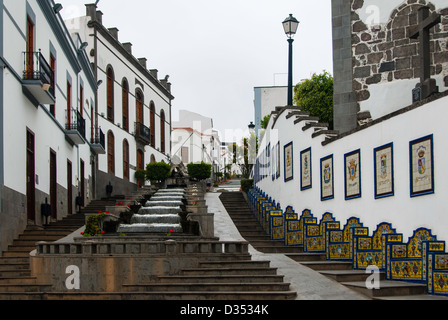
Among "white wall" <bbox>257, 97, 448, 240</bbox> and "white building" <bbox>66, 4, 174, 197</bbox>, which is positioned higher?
"white building" <bbox>66, 4, 174, 197</bbox>

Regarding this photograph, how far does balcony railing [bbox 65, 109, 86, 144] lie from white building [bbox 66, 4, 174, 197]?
18.2 ft

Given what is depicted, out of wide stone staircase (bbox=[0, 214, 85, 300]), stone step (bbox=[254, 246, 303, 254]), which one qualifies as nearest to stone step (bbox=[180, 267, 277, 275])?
wide stone staircase (bbox=[0, 214, 85, 300])

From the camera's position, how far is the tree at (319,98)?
26891mm

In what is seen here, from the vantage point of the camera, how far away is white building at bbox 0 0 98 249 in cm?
1689

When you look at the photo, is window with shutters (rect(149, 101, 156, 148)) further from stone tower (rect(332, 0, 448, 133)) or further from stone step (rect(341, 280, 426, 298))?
stone step (rect(341, 280, 426, 298))

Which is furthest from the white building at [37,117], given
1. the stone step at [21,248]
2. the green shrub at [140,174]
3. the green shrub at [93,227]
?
the green shrub at [140,174]

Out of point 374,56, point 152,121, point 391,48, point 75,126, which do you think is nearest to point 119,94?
point 152,121

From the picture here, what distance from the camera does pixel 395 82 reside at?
18312 mm

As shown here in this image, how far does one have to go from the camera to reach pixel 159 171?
36.2m

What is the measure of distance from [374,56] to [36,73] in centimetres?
978

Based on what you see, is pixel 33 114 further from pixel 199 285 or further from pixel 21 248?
pixel 199 285

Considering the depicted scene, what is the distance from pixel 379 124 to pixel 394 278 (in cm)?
374

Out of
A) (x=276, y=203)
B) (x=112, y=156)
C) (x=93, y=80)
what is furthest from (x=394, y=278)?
(x=112, y=156)
